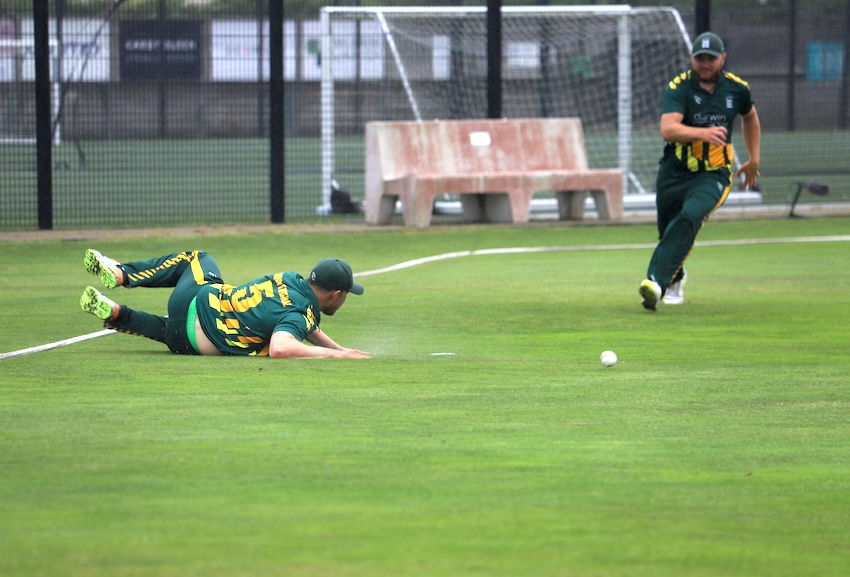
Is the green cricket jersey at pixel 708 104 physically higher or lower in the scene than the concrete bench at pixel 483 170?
higher

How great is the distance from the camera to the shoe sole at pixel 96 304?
354 inches

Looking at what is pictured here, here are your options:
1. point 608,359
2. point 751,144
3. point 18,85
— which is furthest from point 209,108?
point 608,359

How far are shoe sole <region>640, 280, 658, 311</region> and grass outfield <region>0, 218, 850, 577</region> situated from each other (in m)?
0.15

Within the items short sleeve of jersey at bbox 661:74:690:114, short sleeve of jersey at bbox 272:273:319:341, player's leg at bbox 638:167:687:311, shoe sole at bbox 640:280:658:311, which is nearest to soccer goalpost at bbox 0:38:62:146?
player's leg at bbox 638:167:687:311

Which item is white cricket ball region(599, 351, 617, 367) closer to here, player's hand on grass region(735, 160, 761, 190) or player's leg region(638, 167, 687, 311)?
player's leg region(638, 167, 687, 311)

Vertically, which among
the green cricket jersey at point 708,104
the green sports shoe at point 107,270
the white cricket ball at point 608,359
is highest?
the green cricket jersey at point 708,104

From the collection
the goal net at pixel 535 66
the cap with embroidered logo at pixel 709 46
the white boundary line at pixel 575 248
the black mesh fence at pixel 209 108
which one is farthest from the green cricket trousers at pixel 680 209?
the goal net at pixel 535 66

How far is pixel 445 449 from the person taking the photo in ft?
20.4

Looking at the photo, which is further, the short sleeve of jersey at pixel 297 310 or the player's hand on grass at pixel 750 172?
the player's hand on grass at pixel 750 172

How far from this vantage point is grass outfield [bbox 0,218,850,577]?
4793 millimetres

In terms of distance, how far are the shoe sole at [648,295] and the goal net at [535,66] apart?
434 inches

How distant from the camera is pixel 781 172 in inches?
1156

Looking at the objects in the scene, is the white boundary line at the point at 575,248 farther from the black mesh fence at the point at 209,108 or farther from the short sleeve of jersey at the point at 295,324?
the short sleeve of jersey at the point at 295,324

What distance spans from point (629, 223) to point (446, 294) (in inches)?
301
